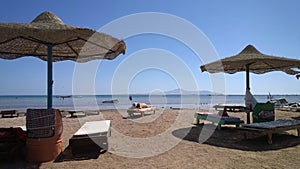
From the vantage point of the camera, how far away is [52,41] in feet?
13.4

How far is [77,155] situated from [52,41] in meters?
2.23

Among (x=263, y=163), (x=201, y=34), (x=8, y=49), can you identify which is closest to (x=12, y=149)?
(x=8, y=49)

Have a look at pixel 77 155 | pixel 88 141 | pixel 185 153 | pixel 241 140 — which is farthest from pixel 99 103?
pixel 185 153

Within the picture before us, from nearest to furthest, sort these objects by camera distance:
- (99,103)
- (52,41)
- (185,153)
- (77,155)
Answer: (52,41)
(77,155)
(185,153)
(99,103)

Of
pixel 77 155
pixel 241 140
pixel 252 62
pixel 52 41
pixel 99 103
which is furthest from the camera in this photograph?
pixel 99 103

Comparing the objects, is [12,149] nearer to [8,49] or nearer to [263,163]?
[8,49]

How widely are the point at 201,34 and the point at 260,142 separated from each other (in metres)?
3.64

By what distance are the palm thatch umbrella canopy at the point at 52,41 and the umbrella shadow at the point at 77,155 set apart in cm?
106

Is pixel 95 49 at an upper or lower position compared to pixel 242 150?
upper

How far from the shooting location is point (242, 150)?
5051 millimetres

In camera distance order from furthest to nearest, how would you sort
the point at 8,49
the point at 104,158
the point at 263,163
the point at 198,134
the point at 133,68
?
the point at 133,68, the point at 198,134, the point at 8,49, the point at 104,158, the point at 263,163

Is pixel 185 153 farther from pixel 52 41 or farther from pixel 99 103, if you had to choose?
pixel 99 103

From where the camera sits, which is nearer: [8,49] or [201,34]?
[8,49]

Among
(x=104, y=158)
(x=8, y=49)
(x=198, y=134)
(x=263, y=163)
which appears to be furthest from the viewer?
(x=198, y=134)
